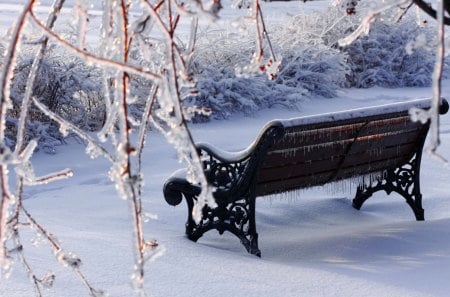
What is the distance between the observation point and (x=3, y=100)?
107 centimetres

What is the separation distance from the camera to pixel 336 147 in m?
4.81

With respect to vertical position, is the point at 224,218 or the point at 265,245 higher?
the point at 224,218

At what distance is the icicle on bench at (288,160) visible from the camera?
4.41m

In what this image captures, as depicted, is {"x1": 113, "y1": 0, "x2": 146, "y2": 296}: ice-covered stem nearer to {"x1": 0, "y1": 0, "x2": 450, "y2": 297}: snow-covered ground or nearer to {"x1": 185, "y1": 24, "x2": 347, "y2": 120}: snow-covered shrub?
{"x1": 0, "y1": 0, "x2": 450, "y2": 297}: snow-covered ground

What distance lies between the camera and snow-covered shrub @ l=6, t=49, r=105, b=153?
8.09 metres

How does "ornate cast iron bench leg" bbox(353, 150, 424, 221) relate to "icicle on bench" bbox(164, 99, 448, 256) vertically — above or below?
below

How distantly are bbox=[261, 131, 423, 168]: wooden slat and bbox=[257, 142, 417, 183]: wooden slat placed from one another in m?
0.02

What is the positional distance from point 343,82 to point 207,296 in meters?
8.83

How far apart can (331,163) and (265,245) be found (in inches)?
24.2

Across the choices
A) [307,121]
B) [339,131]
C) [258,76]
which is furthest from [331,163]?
[258,76]

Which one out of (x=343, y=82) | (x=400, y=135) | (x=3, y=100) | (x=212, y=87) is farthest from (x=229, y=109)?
(x=3, y=100)

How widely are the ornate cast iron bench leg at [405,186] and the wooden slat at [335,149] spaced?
0.22 m

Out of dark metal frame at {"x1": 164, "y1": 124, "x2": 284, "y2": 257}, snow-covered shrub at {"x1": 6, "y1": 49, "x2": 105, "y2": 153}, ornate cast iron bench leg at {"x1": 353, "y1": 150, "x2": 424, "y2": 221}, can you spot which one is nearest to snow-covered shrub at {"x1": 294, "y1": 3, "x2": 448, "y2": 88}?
snow-covered shrub at {"x1": 6, "y1": 49, "x2": 105, "y2": 153}

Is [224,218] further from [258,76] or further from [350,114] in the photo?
[258,76]
